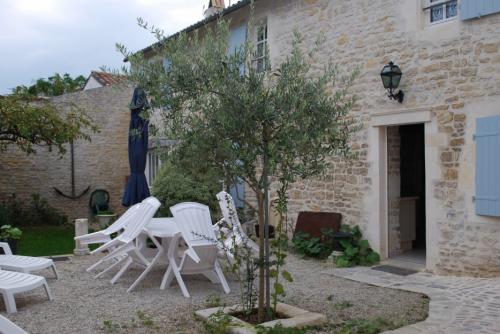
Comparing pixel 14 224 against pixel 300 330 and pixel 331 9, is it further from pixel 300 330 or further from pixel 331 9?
pixel 300 330

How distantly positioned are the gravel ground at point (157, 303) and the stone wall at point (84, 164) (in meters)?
7.29

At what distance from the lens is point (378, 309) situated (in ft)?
16.4

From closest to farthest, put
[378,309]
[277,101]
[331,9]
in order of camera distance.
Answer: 1. [277,101]
2. [378,309]
3. [331,9]

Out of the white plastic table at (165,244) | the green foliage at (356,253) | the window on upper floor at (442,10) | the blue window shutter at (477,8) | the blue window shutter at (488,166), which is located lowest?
the green foliage at (356,253)

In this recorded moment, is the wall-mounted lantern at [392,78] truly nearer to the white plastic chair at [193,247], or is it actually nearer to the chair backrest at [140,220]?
the white plastic chair at [193,247]

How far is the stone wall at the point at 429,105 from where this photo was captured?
6.20m

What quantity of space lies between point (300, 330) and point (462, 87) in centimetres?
396

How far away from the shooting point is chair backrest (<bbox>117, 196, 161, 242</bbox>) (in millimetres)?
5734

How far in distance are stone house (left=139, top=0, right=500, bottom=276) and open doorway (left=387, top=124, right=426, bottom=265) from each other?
2 cm

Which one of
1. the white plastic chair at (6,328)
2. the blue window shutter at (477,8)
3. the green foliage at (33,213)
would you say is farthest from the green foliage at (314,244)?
the green foliage at (33,213)

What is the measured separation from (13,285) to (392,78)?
5259mm

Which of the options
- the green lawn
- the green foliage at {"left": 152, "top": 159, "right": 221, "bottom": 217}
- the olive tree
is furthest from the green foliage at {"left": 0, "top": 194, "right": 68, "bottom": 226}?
the olive tree

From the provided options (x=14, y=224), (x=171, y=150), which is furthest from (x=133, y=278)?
(x=14, y=224)

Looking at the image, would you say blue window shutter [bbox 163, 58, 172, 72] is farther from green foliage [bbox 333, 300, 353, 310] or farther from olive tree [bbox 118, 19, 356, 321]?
green foliage [bbox 333, 300, 353, 310]
